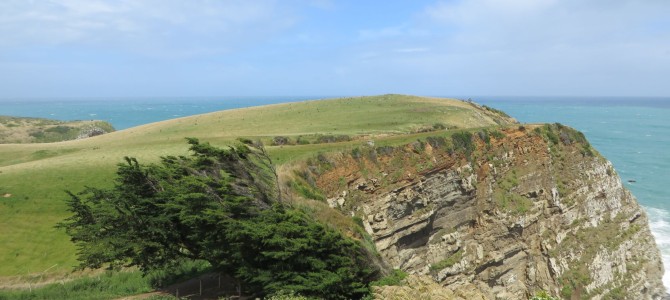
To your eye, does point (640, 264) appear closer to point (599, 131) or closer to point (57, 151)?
point (57, 151)

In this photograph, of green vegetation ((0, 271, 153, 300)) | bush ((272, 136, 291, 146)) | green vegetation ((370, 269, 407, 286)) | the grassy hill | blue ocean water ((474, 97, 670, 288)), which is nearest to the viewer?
green vegetation ((370, 269, 407, 286))

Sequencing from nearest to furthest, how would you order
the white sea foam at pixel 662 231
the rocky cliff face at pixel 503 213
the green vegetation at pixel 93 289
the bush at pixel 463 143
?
1. the green vegetation at pixel 93 289
2. the rocky cliff face at pixel 503 213
3. the bush at pixel 463 143
4. the white sea foam at pixel 662 231

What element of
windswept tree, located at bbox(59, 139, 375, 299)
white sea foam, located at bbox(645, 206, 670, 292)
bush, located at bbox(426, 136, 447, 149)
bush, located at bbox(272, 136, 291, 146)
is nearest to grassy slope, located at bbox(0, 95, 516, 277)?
bush, located at bbox(426, 136, 447, 149)

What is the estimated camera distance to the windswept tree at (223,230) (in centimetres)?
1802

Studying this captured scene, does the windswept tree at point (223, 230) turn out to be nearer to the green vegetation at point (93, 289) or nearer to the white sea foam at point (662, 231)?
the green vegetation at point (93, 289)

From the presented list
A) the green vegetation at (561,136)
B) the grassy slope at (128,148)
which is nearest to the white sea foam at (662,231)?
the green vegetation at (561,136)

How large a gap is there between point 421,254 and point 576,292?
15.4 m

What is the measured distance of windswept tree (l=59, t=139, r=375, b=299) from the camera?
18.0 meters

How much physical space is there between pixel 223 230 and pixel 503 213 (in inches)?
1054

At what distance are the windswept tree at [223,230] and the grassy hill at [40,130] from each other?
92.0m

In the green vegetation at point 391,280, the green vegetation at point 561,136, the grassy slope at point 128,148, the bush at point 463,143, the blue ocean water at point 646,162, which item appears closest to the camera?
the green vegetation at point 391,280

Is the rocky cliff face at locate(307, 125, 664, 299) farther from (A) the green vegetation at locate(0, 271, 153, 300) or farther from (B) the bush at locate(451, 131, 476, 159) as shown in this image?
(A) the green vegetation at locate(0, 271, 153, 300)

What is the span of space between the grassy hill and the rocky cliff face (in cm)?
9046

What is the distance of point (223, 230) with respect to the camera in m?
19.0
